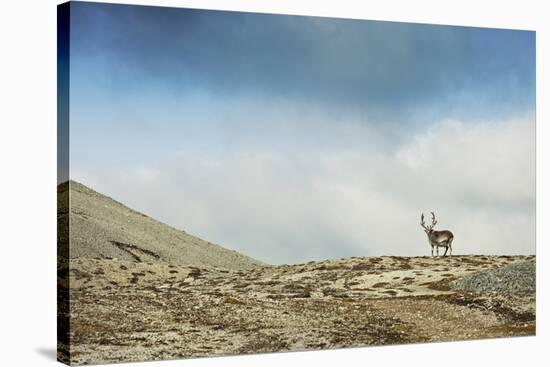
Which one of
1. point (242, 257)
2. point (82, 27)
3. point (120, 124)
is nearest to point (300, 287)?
point (242, 257)

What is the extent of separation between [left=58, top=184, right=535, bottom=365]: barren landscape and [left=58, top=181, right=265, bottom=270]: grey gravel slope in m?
0.02

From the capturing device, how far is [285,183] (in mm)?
15008

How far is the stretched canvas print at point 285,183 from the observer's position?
45.5ft

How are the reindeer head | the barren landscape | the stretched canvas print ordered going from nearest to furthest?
the barren landscape, the stretched canvas print, the reindeer head

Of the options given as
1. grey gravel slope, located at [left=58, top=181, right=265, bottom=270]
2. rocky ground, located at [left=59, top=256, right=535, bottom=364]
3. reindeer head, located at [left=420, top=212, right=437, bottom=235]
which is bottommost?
rocky ground, located at [left=59, top=256, right=535, bottom=364]

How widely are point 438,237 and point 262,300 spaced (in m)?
2.70

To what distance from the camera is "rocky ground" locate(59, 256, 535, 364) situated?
45.0 ft

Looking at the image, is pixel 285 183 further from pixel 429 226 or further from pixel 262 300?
pixel 429 226

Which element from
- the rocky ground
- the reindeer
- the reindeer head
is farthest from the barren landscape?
the reindeer head

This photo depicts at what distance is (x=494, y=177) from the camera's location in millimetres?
16297

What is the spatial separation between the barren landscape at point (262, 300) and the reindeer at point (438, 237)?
0.75ft

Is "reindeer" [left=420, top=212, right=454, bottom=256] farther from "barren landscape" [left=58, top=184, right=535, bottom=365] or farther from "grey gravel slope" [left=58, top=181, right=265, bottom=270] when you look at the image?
"grey gravel slope" [left=58, top=181, right=265, bottom=270]

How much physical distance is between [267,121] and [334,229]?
1.66 meters

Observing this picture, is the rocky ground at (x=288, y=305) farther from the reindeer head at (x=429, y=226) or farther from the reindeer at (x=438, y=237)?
the reindeer head at (x=429, y=226)
